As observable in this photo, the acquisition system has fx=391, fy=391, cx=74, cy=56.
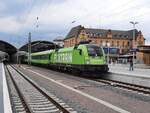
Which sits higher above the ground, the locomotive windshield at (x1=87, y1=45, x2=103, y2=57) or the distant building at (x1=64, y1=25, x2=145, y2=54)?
the distant building at (x1=64, y1=25, x2=145, y2=54)

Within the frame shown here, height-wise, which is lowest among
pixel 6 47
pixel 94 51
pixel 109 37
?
pixel 94 51

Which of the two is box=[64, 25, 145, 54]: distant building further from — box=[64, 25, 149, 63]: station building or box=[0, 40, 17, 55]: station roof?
box=[0, 40, 17, 55]: station roof

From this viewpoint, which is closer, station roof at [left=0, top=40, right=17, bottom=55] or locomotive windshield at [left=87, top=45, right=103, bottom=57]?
locomotive windshield at [left=87, top=45, right=103, bottom=57]

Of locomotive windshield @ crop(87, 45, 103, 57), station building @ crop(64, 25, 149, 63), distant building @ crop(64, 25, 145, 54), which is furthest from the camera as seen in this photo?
distant building @ crop(64, 25, 145, 54)

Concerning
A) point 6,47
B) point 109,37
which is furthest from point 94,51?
point 109,37

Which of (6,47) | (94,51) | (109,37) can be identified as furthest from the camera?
(109,37)

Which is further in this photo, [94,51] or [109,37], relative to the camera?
[109,37]

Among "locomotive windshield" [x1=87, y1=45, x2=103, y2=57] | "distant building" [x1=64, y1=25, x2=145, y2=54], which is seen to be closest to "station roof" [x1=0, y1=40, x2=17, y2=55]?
"distant building" [x1=64, y1=25, x2=145, y2=54]

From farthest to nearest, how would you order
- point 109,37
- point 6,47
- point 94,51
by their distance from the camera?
point 109,37 → point 6,47 → point 94,51

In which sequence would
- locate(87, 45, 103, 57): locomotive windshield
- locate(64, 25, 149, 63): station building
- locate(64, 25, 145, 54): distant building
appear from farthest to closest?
locate(64, 25, 145, 54): distant building, locate(64, 25, 149, 63): station building, locate(87, 45, 103, 57): locomotive windshield

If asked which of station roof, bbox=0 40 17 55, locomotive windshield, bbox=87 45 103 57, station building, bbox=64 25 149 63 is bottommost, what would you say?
locomotive windshield, bbox=87 45 103 57

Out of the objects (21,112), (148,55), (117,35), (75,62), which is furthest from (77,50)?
(117,35)

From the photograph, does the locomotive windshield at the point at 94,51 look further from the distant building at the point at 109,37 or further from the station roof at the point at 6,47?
the distant building at the point at 109,37

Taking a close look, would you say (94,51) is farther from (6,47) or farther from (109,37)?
(109,37)
